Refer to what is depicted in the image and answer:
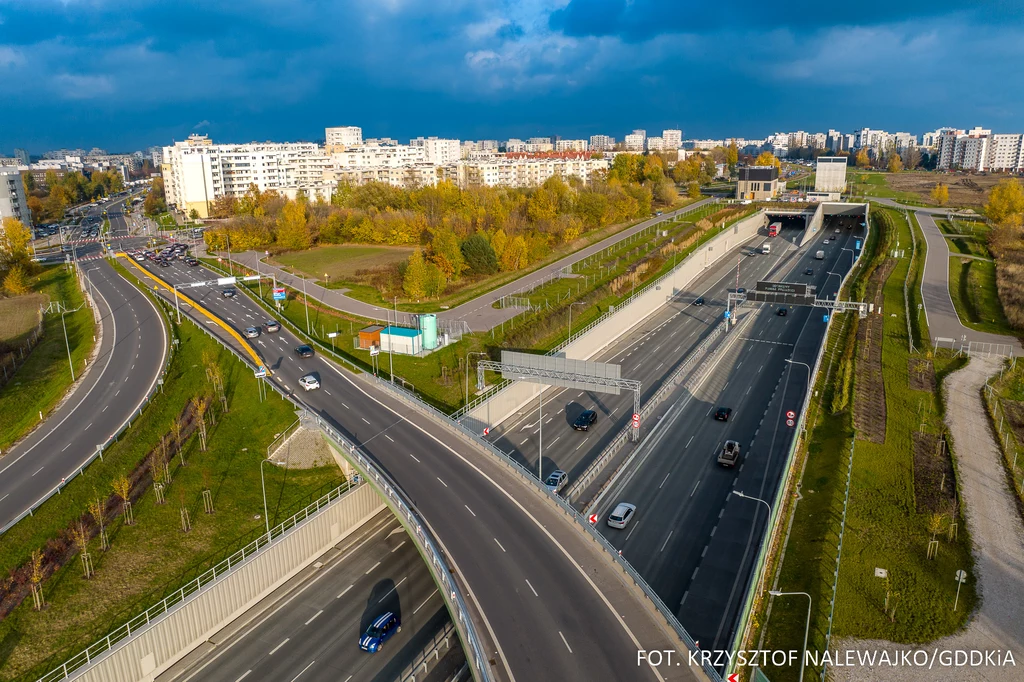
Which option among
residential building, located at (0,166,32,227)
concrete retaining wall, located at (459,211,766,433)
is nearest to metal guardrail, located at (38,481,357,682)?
concrete retaining wall, located at (459,211,766,433)

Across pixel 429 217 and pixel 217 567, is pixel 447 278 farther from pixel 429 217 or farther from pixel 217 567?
pixel 217 567

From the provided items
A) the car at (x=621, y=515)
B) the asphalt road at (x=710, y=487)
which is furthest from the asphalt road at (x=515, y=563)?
the asphalt road at (x=710, y=487)

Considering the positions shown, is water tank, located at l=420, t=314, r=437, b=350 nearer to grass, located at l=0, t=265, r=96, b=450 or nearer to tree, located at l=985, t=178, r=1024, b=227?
grass, located at l=0, t=265, r=96, b=450

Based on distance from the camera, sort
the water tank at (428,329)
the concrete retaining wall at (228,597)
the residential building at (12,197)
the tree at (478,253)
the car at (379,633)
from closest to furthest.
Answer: the concrete retaining wall at (228,597), the car at (379,633), the water tank at (428,329), the tree at (478,253), the residential building at (12,197)

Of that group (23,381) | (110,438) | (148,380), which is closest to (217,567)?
(110,438)

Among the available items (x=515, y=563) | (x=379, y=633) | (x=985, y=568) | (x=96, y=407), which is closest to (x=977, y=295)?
(x=985, y=568)

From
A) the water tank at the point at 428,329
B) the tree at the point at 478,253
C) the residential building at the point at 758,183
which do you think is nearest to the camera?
the water tank at the point at 428,329

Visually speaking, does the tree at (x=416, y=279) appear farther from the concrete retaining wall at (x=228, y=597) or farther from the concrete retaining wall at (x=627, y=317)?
the concrete retaining wall at (x=228, y=597)
